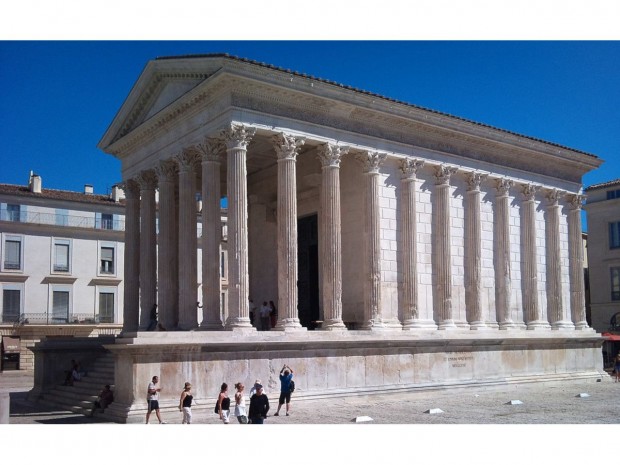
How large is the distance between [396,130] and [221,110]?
6.85 meters

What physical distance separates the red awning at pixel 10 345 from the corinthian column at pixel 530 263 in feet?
96.9

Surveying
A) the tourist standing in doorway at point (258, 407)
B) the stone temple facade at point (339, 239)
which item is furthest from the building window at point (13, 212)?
the tourist standing in doorway at point (258, 407)

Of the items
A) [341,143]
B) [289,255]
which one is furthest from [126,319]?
[341,143]

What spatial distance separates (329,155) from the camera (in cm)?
2466

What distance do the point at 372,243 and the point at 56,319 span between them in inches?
1074

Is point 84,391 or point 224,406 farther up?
point 224,406

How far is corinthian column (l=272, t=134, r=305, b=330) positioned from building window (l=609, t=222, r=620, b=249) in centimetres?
3332

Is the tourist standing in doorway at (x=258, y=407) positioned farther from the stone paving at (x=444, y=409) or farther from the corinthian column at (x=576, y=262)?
the corinthian column at (x=576, y=262)

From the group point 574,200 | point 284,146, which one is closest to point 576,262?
point 574,200

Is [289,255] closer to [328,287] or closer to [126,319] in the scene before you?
[328,287]

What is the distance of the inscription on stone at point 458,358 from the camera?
26.8 meters

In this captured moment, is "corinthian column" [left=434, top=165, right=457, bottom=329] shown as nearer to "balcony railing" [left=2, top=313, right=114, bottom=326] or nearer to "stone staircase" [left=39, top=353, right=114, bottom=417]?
"stone staircase" [left=39, top=353, right=114, bottom=417]

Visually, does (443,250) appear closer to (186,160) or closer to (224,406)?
(186,160)

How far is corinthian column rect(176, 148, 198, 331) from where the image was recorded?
83.1 ft
